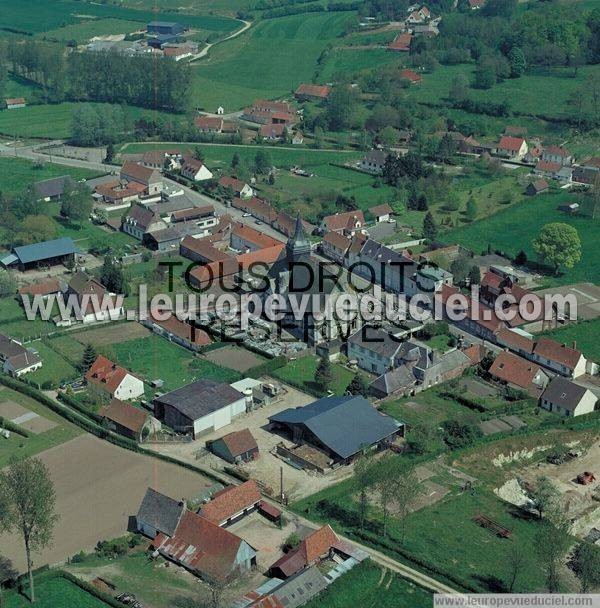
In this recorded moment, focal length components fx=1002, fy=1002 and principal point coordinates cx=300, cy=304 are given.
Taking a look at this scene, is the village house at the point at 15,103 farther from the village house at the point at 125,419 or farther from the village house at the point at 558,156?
the village house at the point at 125,419

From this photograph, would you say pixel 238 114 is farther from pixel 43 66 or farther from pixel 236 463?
pixel 236 463

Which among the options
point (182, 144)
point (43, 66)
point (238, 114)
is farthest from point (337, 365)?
point (43, 66)

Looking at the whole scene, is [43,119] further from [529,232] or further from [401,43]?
[529,232]

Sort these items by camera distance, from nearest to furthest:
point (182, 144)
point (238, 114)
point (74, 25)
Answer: point (182, 144), point (238, 114), point (74, 25)

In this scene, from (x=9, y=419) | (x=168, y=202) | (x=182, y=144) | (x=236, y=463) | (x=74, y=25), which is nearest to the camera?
(x=236, y=463)

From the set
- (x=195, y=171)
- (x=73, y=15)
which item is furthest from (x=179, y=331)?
(x=73, y=15)

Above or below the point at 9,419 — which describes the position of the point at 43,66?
above
